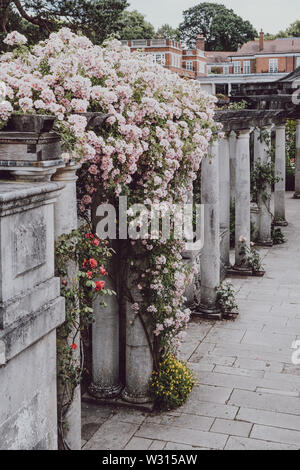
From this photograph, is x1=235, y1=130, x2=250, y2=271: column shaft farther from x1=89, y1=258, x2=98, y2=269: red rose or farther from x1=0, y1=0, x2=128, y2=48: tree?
x1=89, y1=258, x2=98, y2=269: red rose

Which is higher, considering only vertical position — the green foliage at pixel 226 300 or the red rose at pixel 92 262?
the red rose at pixel 92 262

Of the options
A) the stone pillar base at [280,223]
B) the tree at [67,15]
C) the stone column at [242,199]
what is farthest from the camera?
the stone pillar base at [280,223]

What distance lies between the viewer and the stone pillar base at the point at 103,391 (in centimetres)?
719

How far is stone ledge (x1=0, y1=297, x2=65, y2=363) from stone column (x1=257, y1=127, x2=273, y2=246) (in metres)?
11.7

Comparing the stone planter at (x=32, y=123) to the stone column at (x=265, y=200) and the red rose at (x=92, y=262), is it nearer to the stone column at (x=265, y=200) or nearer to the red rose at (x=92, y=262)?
the red rose at (x=92, y=262)

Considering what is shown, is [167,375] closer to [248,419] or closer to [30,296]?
[248,419]

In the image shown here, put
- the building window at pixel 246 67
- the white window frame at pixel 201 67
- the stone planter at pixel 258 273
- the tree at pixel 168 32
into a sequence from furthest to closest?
the tree at pixel 168 32, the white window frame at pixel 201 67, the building window at pixel 246 67, the stone planter at pixel 258 273

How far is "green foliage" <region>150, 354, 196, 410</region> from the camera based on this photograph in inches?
276

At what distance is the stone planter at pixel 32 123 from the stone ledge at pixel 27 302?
1.04m

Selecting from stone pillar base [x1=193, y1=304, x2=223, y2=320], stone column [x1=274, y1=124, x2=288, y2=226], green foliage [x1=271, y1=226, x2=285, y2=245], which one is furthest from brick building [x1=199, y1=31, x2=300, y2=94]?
stone pillar base [x1=193, y1=304, x2=223, y2=320]

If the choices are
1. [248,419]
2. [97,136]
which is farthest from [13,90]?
[248,419]

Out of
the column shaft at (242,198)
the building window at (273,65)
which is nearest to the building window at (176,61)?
the building window at (273,65)

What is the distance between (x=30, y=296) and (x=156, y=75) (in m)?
3.35

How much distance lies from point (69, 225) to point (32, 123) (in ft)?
3.98
